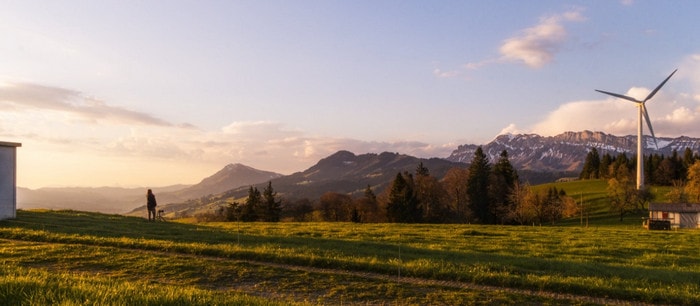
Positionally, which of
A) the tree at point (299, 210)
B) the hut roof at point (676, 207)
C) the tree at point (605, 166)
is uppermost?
the tree at point (605, 166)

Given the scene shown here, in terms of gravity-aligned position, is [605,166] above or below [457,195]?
above

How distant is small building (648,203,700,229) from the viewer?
10288cm

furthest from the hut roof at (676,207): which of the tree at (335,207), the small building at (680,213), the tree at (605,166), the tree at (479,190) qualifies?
the tree at (605,166)

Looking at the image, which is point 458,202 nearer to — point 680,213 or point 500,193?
point 500,193

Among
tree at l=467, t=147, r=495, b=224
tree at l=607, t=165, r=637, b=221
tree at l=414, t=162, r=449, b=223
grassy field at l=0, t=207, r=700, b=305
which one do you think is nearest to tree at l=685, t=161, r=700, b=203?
tree at l=607, t=165, r=637, b=221

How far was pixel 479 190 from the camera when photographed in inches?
3949

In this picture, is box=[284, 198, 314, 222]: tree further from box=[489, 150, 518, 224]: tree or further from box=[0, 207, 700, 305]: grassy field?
box=[0, 207, 700, 305]: grassy field

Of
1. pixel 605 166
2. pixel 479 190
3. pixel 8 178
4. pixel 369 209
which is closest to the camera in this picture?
pixel 8 178

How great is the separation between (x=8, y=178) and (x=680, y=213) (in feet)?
395

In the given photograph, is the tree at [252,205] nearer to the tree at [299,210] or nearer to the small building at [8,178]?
the tree at [299,210]

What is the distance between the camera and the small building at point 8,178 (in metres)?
30.6

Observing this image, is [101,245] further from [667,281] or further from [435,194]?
[435,194]

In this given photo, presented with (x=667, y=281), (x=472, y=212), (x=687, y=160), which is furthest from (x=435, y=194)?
(x=687, y=160)

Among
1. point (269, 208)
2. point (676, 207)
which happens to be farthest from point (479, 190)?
point (676, 207)
